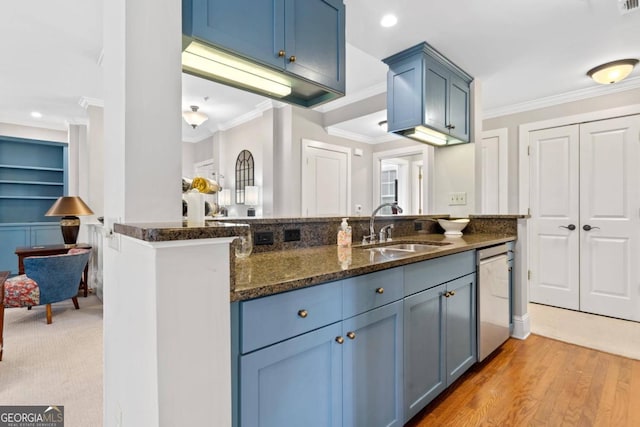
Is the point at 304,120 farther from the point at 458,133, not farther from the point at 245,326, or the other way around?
the point at 245,326

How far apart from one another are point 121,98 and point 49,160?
6354 millimetres

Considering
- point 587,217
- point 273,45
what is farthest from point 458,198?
point 273,45

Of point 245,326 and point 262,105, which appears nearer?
point 245,326

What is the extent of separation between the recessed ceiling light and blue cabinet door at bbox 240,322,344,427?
2.07 metres

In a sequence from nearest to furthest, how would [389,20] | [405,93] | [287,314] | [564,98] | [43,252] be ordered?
[287,314]
[389,20]
[405,93]
[564,98]
[43,252]

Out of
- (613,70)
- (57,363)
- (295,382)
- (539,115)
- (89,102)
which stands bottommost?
(57,363)

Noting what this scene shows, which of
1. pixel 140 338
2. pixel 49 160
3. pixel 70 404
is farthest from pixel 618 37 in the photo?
pixel 49 160

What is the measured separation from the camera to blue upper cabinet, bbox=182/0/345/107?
1291 millimetres

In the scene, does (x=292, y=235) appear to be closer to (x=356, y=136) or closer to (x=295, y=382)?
(x=295, y=382)

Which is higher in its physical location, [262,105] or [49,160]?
[262,105]

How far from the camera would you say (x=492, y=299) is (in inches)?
87.8

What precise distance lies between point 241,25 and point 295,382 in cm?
147

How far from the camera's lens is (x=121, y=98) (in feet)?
3.26

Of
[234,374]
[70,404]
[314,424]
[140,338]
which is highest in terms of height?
[140,338]
